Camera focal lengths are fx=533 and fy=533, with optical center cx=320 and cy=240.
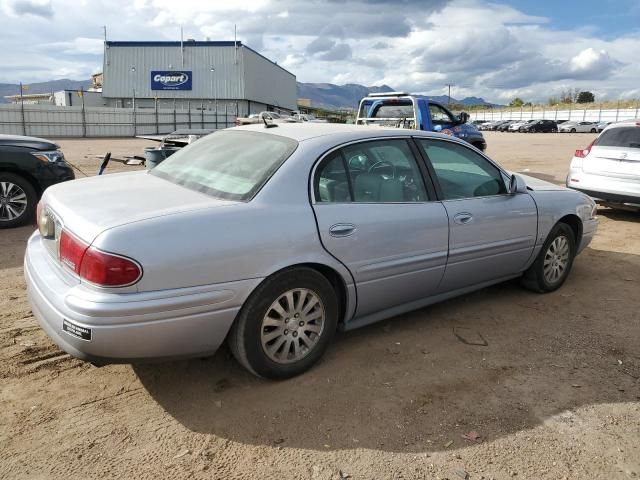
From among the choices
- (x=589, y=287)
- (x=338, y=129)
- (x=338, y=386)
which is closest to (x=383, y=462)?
(x=338, y=386)

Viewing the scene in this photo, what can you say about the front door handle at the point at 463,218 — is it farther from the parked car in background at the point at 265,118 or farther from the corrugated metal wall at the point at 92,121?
the corrugated metal wall at the point at 92,121

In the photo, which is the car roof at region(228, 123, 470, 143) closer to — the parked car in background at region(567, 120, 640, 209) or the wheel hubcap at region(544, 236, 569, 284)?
the wheel hubcap at region(544, 236, 569, 284)

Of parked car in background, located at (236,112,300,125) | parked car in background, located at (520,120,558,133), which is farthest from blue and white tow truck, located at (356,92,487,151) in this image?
parked car in background, located at (520,120,558,133)

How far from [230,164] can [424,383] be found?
1.85m

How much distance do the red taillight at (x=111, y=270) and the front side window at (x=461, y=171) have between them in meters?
2.31

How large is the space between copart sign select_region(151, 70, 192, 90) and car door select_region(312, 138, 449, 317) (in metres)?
48.2

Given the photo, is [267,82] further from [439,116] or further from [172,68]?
[439,116]

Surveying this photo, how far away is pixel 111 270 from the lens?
2.55 metres

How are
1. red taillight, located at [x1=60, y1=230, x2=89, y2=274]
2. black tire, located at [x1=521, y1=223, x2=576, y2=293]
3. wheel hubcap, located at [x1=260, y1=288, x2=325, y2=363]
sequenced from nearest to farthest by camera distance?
red taillight, located at [x1=60, y1=230, x2=89, y2=274], wheel hubcap, located at [x1=260, y1=288, x2=325, y2=363], black tire, located at [x1=521, y1=223, x2=576, y2=293]

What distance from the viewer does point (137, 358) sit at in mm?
2717

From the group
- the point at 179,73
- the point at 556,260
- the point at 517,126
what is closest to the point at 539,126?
the point at 517,126

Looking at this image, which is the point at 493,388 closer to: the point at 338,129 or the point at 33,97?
the point at 338,129

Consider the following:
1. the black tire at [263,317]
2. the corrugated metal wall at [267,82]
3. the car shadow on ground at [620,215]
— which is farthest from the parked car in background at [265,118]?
the corrugated metal wall at [267,82]

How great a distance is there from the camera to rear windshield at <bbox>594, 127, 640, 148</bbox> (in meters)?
8.02
